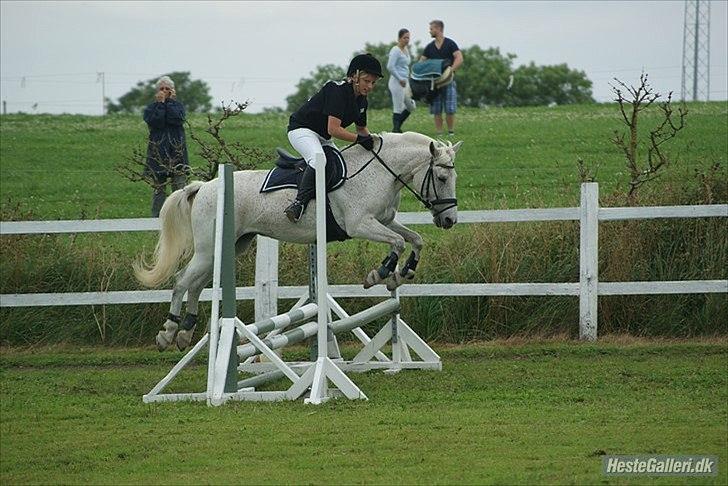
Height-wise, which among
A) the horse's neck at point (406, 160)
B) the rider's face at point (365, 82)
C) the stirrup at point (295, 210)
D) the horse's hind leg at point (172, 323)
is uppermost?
the rider's face at point (365, 82)

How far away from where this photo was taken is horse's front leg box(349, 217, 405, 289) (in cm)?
985

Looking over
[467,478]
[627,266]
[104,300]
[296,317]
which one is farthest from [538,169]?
[467,478]

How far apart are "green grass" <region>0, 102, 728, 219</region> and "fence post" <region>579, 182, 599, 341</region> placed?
143 cm

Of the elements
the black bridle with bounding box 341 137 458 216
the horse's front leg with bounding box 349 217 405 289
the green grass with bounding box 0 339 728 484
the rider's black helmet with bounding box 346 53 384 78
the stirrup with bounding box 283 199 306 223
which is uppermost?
the rider's black helmet with bounding box 346 53 384 78

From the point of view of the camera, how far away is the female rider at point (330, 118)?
32.5 feet

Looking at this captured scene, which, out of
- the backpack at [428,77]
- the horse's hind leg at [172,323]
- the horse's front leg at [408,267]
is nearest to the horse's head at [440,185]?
the horse's front leg at [408,267]

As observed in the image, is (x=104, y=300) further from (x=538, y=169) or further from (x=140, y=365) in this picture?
(x=538, y=169)

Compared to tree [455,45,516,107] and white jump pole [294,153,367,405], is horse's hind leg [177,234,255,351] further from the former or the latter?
tree [455,45,516,107]

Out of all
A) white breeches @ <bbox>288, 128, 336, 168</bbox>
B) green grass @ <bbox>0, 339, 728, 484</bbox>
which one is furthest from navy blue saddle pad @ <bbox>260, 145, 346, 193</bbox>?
green grass @ <bbox>0, 339, 728, 484</bbox>

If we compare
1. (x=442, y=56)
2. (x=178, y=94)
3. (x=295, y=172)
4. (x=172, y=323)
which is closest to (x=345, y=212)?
(x=295, y=172)

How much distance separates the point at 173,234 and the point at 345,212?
167 cm

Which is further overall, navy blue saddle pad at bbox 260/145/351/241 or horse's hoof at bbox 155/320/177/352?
horse's hoof at bbox 155/320/177/352

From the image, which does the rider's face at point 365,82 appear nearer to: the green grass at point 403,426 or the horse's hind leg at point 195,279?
the horse's hind leg at point 195,279

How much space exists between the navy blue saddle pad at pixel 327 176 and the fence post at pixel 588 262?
292 cm
